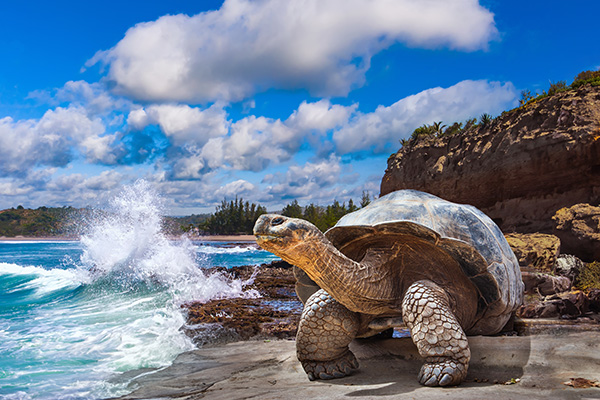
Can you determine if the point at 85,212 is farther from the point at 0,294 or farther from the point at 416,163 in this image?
the point at 416,163

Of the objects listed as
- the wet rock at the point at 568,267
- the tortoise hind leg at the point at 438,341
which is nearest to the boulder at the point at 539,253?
the wet rock at the point at 568,267

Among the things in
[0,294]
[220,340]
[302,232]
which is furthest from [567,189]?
[0,294]

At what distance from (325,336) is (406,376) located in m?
0.76

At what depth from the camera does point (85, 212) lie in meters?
17.6

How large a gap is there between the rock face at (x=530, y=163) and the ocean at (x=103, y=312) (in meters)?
12.2

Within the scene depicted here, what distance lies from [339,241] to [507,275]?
4.99 ft

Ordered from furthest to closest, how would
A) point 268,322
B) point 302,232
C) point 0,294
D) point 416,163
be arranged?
1. point 416,163
2. point 0,294
3. point 268,322
4. point 302,232

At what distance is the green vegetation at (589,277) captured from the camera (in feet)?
29.4

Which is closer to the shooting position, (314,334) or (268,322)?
(314,334)

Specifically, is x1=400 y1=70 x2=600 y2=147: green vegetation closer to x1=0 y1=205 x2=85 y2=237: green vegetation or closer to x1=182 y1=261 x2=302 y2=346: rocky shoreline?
x1=182 y1=261 x2=302 y2=346: rocky shoreline

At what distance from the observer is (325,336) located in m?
3.51

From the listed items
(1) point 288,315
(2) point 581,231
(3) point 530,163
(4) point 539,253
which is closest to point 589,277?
(4) point 539,253

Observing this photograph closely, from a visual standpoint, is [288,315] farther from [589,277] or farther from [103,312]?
[589,277]

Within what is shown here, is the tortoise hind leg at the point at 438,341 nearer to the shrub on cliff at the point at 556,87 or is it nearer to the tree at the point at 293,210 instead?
the shrub on cliff at the point at 556,87
